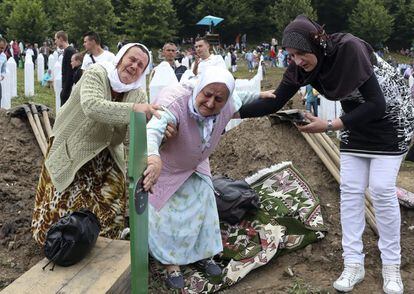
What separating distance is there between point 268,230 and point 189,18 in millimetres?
57545

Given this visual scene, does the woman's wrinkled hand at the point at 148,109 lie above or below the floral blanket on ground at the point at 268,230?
above

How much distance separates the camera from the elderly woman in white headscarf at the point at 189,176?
2.96m

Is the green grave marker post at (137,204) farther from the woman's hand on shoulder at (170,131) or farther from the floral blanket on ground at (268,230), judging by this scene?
the floral blanket on ground at (268,230)

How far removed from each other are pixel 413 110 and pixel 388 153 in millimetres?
403

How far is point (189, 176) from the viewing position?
336 centimetres

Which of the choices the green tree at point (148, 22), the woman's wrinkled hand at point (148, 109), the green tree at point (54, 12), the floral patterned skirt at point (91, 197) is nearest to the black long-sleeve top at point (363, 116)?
the woman's wrinkled hand at point (148, 109)

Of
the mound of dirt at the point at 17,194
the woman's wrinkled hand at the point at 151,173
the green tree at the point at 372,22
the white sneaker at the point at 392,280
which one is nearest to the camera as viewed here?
the woman's wrinkled hand at the point at 151,173

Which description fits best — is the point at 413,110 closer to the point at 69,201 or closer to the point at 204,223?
the point at 204,223

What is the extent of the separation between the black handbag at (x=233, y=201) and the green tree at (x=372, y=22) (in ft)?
163

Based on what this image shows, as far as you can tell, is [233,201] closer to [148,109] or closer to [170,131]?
[170,131]

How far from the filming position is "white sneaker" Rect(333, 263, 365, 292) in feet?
11.2

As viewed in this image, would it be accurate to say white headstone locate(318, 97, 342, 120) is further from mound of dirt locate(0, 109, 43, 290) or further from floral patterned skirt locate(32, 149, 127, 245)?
floral patterned skirt locate(32, 149, 127, 245)

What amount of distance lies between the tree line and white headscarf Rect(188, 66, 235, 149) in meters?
37.1

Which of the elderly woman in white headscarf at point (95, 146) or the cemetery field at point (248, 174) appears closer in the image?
the elderly woman in white headscarf at point (95, 146)
